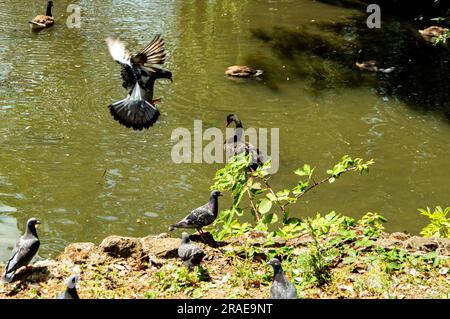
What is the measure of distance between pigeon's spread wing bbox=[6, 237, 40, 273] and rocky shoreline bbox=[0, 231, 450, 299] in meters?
0.13

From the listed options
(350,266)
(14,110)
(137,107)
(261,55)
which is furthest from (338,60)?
(350,266)

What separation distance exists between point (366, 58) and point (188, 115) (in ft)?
23.2

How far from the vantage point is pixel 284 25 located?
2030 cm

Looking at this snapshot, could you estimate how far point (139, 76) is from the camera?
7453 mm

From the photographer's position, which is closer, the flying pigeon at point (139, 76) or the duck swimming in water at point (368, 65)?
the flying pigeon at point (139, 76)

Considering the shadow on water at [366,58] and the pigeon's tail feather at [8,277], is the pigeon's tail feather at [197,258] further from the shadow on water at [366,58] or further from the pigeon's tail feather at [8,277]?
the shadow on water at [366,58]

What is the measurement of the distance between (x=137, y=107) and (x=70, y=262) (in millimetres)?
2343

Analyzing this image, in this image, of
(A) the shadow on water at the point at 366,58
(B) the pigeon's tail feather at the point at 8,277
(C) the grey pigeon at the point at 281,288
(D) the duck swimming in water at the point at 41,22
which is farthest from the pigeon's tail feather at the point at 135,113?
(D) the duck swimming in water at the point at 41,22

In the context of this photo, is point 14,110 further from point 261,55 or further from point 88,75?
point 261,55

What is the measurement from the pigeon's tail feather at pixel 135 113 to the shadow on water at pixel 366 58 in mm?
7684

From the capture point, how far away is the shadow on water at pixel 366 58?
15.2 metres

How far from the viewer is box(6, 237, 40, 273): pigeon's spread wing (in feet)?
20.0

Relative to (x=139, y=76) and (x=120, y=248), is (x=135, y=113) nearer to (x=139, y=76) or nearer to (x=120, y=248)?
(x=139, y=76)

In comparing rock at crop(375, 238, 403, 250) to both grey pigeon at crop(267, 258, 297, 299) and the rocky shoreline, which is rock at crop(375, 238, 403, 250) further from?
grey pigeon at crop(267, 258, 297, 299)
